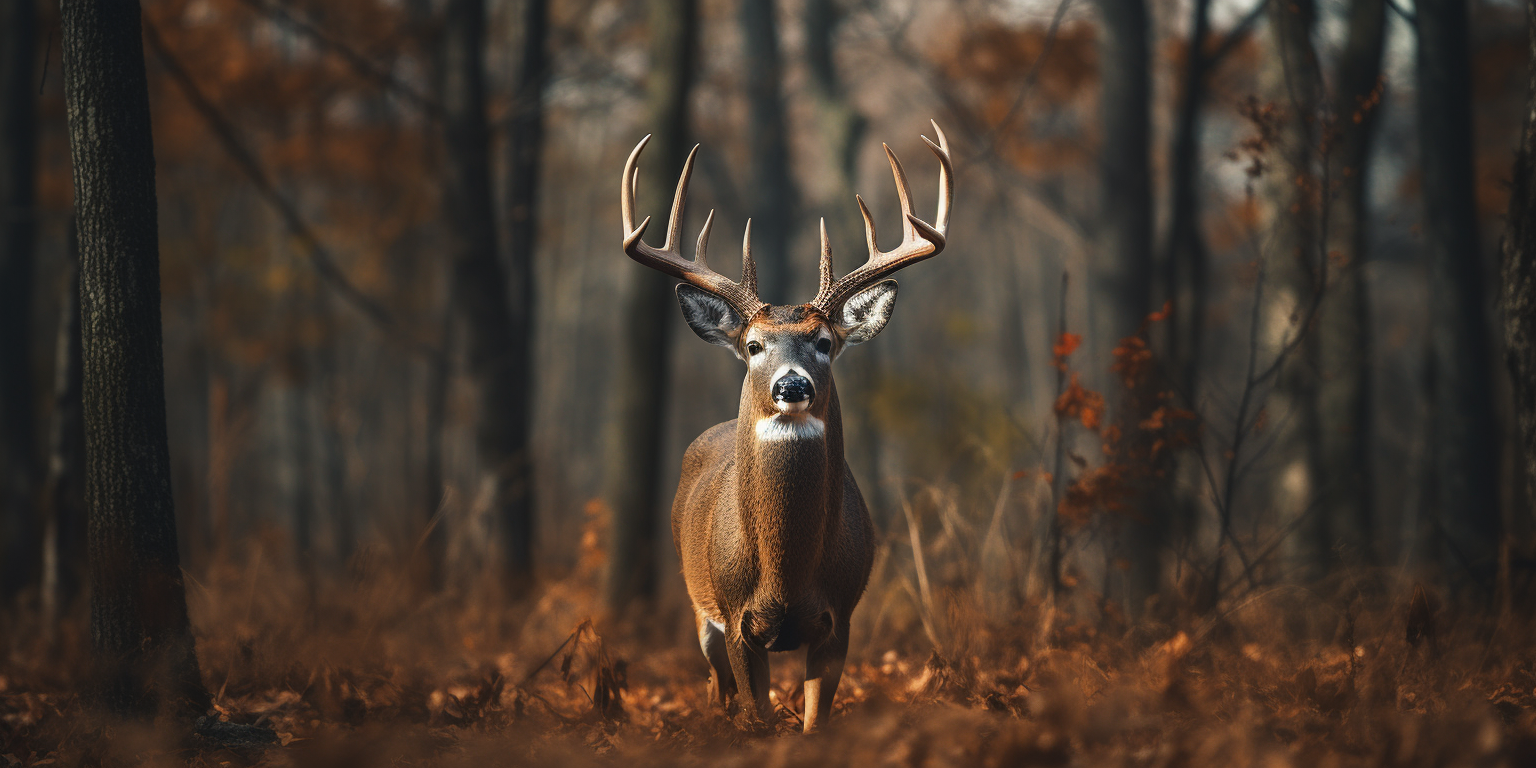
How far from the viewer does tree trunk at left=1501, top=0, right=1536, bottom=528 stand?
5.38 m

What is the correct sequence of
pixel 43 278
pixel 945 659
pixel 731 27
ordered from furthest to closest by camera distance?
pixel 43 278 → pixel 731 27 → pixel 945 659

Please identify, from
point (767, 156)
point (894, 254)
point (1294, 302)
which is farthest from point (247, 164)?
point (767, 156)

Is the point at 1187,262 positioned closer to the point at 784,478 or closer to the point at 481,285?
the point at 481,285

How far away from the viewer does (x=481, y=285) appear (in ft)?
32.6

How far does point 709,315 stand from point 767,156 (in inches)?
469

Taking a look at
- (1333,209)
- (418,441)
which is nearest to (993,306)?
(418,441)

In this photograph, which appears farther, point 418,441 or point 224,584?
point 418,441

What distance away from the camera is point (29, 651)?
23.2 ft

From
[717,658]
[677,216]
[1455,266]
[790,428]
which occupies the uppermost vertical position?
[677,216]

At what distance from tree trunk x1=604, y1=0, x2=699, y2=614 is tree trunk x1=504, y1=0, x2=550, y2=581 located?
1226 millimetres

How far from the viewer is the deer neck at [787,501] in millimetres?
4879

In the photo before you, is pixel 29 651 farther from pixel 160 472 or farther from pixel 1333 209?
pixel 1333 209

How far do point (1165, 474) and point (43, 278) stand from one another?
2499cm

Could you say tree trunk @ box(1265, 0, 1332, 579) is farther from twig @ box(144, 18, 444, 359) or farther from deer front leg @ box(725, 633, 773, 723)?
twig @ box(144, 18, 444, 359)
